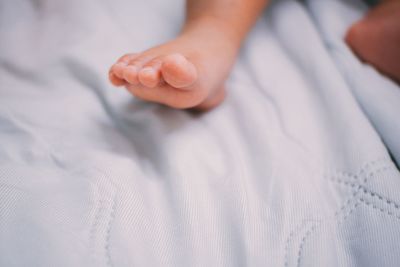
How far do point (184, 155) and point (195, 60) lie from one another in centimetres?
12

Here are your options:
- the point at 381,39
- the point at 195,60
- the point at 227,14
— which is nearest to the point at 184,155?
the point at 195,60

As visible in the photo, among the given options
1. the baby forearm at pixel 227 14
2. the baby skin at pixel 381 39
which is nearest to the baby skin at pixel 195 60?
the baby forearm at pixel 227 14

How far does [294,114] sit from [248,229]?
179mm

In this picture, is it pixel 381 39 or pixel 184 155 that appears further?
pixel 381 39

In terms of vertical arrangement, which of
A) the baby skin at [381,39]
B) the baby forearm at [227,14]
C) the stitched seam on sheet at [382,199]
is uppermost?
the baby skin at [381,39]

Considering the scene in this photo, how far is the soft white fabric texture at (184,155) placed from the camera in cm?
36

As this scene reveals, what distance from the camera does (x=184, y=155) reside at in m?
0.43

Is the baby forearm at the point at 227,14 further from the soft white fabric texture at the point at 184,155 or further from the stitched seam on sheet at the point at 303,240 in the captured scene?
the stitched seam on sheet at the point at 303,240

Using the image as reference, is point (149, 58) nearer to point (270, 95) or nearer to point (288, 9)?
point (270, 95)

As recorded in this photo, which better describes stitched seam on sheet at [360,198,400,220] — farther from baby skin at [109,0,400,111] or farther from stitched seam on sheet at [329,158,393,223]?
baby skin at [109,0,400,111]

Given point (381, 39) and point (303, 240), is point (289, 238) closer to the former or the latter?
point (303, 240)

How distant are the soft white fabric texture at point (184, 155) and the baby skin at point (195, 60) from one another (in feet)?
0.11

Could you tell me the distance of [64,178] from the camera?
1.28ft

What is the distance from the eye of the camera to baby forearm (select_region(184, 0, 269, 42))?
0.55 meters
